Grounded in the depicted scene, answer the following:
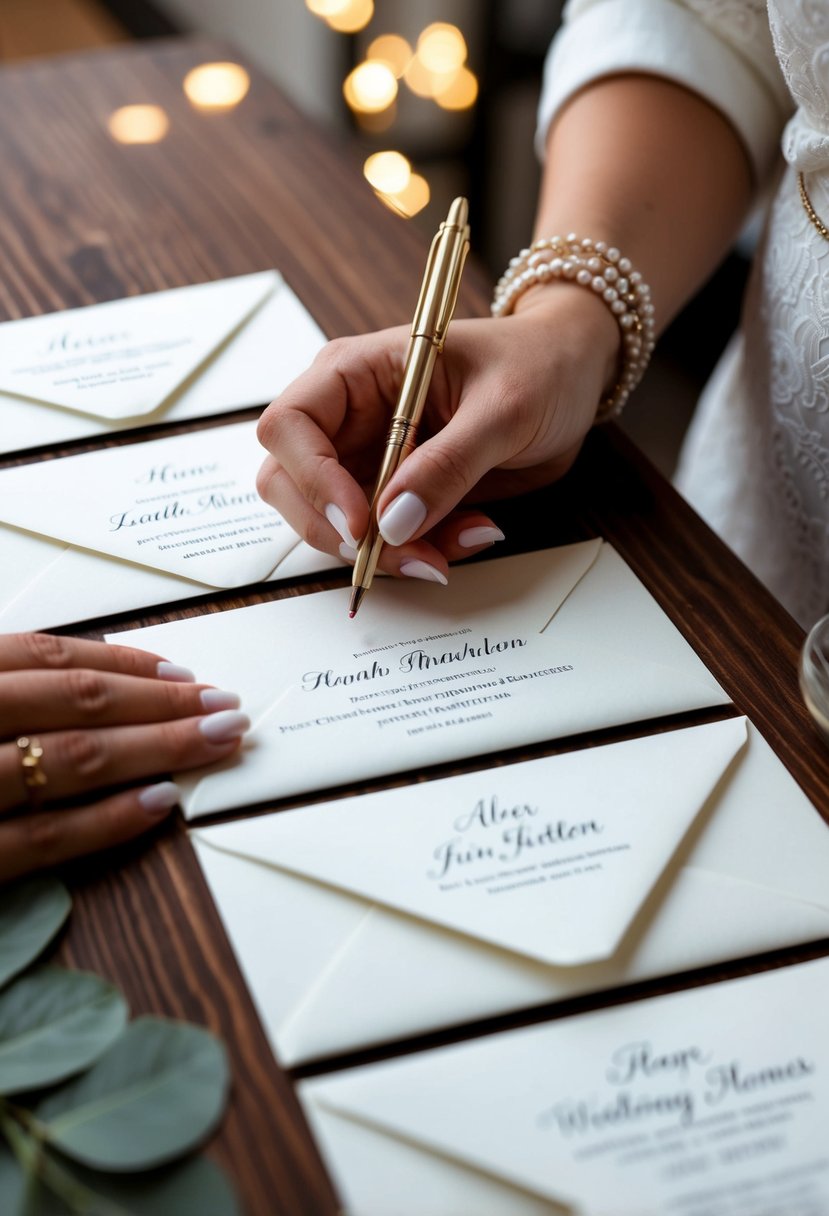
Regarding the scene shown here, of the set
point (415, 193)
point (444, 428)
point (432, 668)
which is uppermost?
point (415, 193)

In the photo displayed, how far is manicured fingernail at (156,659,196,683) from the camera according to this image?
550 mm

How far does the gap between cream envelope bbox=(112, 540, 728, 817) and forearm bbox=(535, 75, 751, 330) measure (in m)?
0.28

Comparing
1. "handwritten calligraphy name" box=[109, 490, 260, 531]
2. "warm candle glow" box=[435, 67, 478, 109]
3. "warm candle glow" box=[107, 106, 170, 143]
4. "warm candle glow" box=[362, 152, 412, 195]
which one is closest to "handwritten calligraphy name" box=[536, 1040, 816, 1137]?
"handwritten calligraphy name" box=[109, 490, 260, 531]

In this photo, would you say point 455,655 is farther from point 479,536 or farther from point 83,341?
point 83,341

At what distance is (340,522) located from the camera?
605 mm

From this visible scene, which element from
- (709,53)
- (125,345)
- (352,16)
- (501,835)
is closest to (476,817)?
(501,835)

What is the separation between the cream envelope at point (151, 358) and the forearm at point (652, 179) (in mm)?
206

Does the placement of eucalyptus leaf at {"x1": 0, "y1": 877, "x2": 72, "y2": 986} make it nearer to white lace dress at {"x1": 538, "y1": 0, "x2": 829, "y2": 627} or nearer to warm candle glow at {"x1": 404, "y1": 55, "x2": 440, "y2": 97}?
white lace dress at {"x1": 538, "y1": 0, "x2": 829, "y2": 627}

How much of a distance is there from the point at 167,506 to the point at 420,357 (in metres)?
0.17

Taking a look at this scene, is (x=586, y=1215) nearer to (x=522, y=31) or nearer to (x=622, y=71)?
(x=622, y=71)

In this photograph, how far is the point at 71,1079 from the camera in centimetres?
42

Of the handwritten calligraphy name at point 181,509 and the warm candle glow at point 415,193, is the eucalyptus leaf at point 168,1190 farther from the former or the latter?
the warm candle glow at point 415,193

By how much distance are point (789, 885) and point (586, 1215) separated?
17 cm

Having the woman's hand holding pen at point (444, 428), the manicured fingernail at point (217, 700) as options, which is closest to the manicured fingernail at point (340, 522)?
the woman's hand holding pen at point (444, 428)
